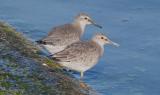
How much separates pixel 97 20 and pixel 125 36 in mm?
1495

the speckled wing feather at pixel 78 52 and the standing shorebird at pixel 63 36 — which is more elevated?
the standing shorebird at pixel 63 36

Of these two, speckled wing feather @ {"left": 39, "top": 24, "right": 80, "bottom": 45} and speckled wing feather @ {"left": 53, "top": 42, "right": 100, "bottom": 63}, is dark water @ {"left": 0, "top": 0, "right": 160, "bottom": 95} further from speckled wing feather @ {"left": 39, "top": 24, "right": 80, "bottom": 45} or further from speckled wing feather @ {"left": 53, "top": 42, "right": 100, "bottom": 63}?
speckled wing feather @ {"left": 39, "top": 24, "right": 80, "bottom": 45}

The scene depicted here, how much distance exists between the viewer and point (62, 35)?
46.0ft

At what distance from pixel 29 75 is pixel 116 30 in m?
6.01

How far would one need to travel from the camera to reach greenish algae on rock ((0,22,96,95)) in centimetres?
1020

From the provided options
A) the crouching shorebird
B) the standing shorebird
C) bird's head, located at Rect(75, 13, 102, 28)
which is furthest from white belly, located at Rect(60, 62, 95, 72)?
bird's head, located at Rect(75, 13, 102, 28)

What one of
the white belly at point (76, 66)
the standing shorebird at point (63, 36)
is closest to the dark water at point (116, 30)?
the white belly at point (76, 66)

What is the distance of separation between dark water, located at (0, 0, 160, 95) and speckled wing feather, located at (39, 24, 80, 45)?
3.29 ft

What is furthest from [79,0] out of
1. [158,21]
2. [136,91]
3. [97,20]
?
[136,91]

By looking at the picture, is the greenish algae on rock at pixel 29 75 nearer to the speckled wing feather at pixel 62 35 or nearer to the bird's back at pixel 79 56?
the bird's back at pixel 79 56

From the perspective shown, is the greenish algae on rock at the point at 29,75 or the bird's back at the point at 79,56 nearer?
the greenish algae on rock at the point at 29,75

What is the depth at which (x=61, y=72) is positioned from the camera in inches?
480

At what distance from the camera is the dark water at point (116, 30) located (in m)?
13.4

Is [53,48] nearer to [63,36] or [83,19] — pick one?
[63,36]
